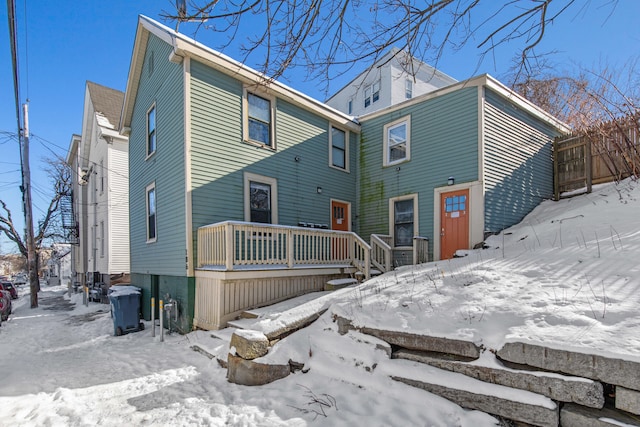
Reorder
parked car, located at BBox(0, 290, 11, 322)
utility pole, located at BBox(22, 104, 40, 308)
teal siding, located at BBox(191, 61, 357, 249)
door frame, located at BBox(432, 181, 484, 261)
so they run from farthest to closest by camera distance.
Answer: utility pole, located at BBox(22, 104, 40, 308), parked car, located at BBox(0, 290, 11, 322), door frame, located at BBox(432, 181, 484, 261), teal siding, located at BBox(191, 61, 357, 249)

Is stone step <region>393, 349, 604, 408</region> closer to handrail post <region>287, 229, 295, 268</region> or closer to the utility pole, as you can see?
handrail post <region>287, 229, 295, 268</region>

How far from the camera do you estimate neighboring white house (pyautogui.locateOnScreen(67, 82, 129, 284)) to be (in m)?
13.6

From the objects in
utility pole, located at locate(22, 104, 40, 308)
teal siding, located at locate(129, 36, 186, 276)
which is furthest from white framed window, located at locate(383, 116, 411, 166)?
utility pole, located at locate(22, 104, 40, 308)

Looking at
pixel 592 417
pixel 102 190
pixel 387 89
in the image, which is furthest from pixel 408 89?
pixel 592 417

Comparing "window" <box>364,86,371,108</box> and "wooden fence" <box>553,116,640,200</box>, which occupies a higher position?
"window" <box>364,86,371,108</box>

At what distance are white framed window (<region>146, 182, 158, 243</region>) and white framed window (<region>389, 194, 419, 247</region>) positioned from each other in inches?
265

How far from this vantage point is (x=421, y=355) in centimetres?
322

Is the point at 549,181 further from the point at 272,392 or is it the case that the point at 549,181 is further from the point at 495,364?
the point at 272,392

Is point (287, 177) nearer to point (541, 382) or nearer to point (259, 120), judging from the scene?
point (259, 120)

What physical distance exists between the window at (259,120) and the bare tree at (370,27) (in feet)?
16.3

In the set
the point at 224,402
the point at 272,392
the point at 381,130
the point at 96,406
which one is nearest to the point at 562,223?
the point at 381,130

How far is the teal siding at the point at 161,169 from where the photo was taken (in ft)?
24.3

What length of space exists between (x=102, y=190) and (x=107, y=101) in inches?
187

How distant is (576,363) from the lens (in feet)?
7.76
